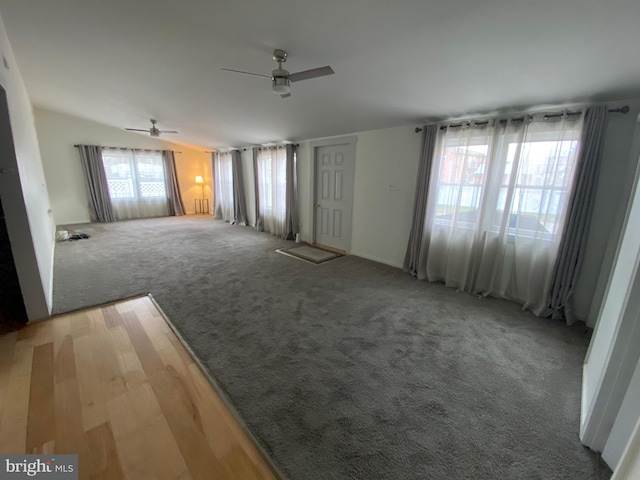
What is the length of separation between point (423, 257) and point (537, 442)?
7.74 feet

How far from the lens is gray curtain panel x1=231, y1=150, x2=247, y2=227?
684 cm

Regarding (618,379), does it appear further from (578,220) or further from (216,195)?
(216,195)

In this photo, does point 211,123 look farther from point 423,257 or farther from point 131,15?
point 423,257

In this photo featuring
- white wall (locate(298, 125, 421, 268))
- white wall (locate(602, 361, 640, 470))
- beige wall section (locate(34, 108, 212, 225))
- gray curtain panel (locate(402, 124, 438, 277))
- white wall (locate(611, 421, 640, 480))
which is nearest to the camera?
white wall (locate(611, 421, 640, 480))

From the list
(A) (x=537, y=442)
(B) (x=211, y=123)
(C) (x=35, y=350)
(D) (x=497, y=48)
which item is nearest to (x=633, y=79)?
(D) (x=497, y=48)

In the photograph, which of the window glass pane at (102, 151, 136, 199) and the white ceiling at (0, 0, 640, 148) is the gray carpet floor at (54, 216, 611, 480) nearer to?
the white ceiling at (0, 0, 640, 148)

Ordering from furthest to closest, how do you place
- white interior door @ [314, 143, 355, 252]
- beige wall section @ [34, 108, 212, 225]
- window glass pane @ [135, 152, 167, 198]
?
window glass pane @ [135, 152, 167, 198] < beige wall section @ [34, 108, 212, 225] < white interior door @ [314, 143, 355, 252]

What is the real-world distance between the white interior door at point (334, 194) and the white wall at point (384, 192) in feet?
0.55

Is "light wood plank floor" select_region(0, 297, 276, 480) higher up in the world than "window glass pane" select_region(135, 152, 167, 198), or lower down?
lower down

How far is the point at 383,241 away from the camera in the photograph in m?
4.18

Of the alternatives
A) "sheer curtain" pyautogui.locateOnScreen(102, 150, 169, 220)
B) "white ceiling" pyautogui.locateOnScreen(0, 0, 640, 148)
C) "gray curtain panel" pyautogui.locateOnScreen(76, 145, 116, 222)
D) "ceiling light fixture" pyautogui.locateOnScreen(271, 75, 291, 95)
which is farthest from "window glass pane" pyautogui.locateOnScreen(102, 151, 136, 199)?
"ceiling light fixture" pyautogui.locateOnScreen(271, 75, 291, 95)

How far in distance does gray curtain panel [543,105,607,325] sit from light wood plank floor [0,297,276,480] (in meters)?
3.16

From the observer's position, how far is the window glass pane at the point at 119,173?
678 centimetres

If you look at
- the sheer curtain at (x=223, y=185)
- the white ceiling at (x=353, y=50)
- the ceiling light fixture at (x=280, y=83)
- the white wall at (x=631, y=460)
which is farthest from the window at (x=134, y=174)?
the white wall at (x=631, y=460)
